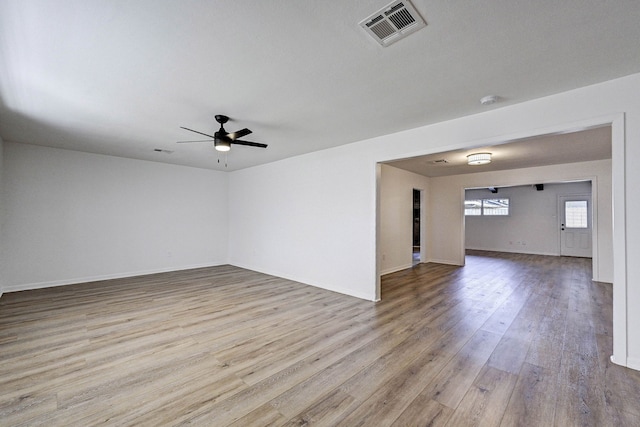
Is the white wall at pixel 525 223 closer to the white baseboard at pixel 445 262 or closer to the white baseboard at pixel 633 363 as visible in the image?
the white baseboard at pixel 445 262

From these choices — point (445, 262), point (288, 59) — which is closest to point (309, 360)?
point (288, 59)

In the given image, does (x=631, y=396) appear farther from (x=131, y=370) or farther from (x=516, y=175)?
(x=516, y=175)

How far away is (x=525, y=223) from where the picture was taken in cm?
968

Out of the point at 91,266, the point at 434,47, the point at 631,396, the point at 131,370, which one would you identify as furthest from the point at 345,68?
the point at 91,266

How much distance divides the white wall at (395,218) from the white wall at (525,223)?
199 inches

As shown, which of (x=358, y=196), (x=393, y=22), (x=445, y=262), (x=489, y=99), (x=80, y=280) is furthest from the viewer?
(x=445, y=262)

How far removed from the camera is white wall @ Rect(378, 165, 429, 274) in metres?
6.23

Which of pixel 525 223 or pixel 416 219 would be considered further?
pixel 416 219

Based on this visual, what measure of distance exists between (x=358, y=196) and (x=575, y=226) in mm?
8979

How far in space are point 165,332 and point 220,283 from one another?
90.5 inches

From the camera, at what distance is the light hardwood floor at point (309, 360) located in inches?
71.1

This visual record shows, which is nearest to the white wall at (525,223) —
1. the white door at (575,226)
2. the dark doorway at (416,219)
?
the white door at (575,226)

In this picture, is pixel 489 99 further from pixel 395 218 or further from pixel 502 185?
pixel 502 185

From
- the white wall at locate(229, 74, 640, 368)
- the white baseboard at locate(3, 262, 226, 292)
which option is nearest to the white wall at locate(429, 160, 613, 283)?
the white wall at locate(229, 74, 640, 368)
